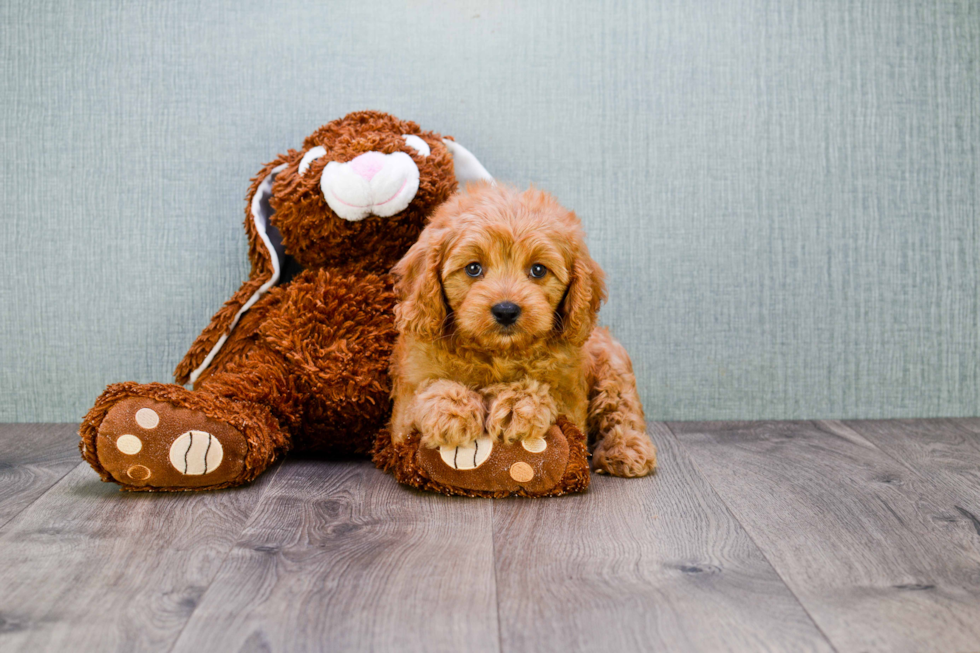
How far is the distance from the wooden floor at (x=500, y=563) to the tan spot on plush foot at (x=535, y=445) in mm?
109

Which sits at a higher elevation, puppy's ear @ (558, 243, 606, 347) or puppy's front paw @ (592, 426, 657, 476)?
puppy's ear @ (558, 243, 606, 347)

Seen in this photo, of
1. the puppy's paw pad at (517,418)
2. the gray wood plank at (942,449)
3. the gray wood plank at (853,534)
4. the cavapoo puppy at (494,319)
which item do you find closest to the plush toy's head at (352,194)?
the cavapoo puppy at (494,319)

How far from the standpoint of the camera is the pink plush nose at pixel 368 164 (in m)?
1.84

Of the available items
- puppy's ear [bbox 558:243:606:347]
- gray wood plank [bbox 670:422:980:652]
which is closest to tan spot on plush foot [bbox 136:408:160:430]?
puppy's ear [bbox 558:243:606:347]

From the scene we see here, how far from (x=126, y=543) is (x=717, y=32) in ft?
6.55

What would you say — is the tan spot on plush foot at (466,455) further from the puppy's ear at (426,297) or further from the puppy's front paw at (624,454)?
the puppy's front paw at (624,454)

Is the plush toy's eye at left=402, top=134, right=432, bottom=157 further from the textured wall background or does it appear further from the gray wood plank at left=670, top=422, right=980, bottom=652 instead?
the gray wood plank at left=670, top=422, right=980, bottom=652

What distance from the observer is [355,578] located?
1.23m

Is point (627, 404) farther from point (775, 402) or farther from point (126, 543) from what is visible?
point (126, 543)

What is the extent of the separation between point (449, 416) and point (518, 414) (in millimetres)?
141

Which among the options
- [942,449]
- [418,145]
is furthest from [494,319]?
[942,449]

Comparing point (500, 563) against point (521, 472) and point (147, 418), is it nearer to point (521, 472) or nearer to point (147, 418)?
point (521, 472)

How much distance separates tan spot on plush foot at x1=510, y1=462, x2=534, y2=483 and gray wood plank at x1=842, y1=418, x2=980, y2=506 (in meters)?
0.84

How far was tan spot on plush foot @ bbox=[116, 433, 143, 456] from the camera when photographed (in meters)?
1.58
